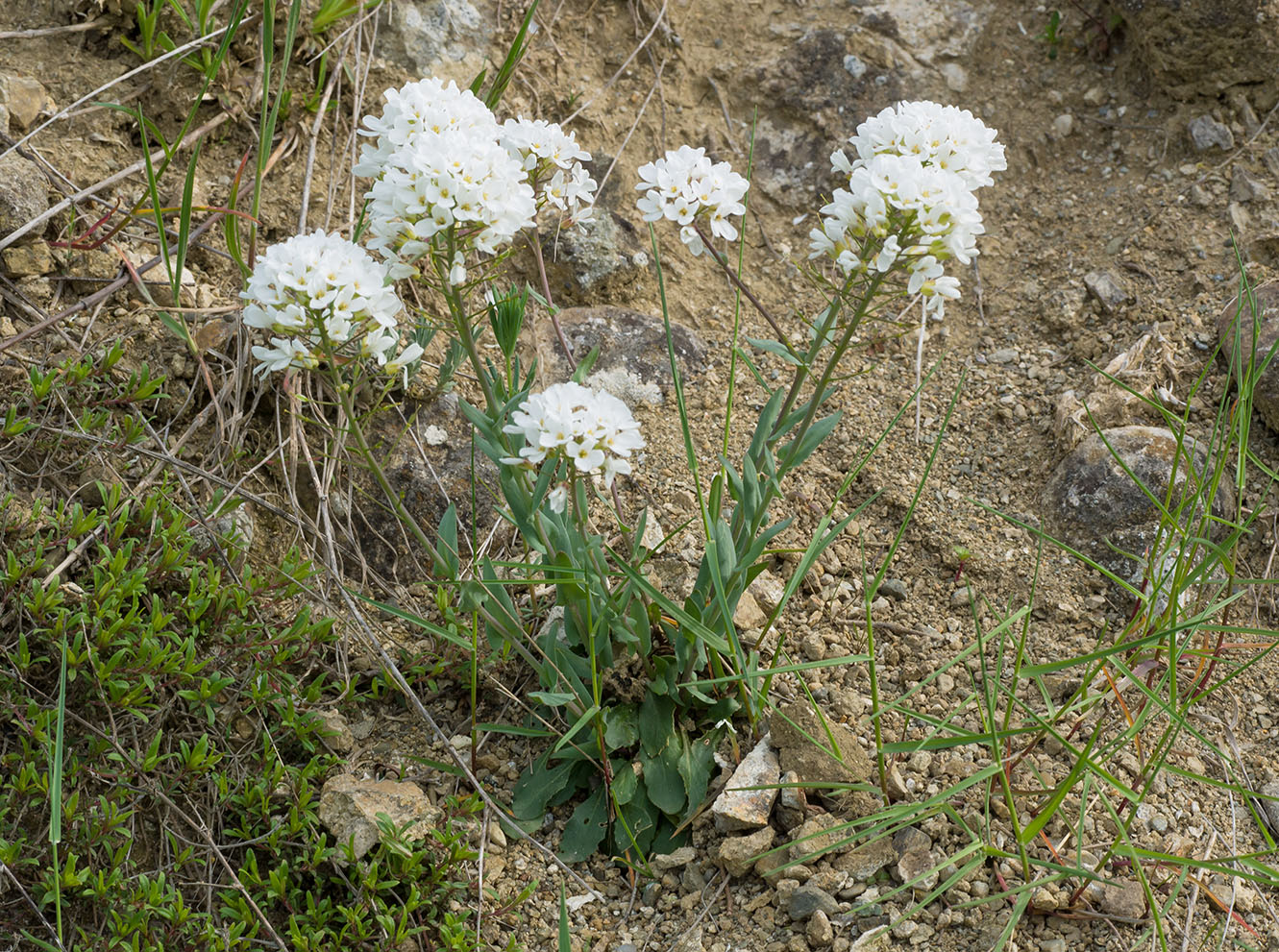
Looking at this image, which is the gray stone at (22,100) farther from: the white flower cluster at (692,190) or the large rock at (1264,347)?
the large rock at (1264,347)

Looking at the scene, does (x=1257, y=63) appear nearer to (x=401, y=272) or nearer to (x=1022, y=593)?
(x=1022, y=593)

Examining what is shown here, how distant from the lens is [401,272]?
193cm

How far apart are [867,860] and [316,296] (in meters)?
1.59

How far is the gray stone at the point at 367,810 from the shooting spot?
2234 millimetres

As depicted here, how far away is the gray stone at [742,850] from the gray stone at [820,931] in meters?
0.17

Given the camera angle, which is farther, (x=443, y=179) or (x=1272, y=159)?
(x=1272, y=159)

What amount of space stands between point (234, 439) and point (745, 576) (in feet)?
4.98

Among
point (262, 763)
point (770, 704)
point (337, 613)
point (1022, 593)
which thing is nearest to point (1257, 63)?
point (1022, 593)

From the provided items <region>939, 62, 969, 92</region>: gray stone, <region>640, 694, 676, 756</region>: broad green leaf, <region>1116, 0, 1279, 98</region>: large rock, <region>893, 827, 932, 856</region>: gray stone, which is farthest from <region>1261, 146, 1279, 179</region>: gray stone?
<region>640, 694, 676, 756</region>: broad green leaf

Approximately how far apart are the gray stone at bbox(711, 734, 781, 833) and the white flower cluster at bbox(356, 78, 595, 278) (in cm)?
127

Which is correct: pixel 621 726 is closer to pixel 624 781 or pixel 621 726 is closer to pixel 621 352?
pixel 624 781

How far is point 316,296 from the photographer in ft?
5.86

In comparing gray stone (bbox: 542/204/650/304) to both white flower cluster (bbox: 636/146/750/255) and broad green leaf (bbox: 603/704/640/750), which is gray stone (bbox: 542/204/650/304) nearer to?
white flower cluster (bbox: 636/146/750/255)

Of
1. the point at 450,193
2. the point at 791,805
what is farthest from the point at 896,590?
the point at 450,193
